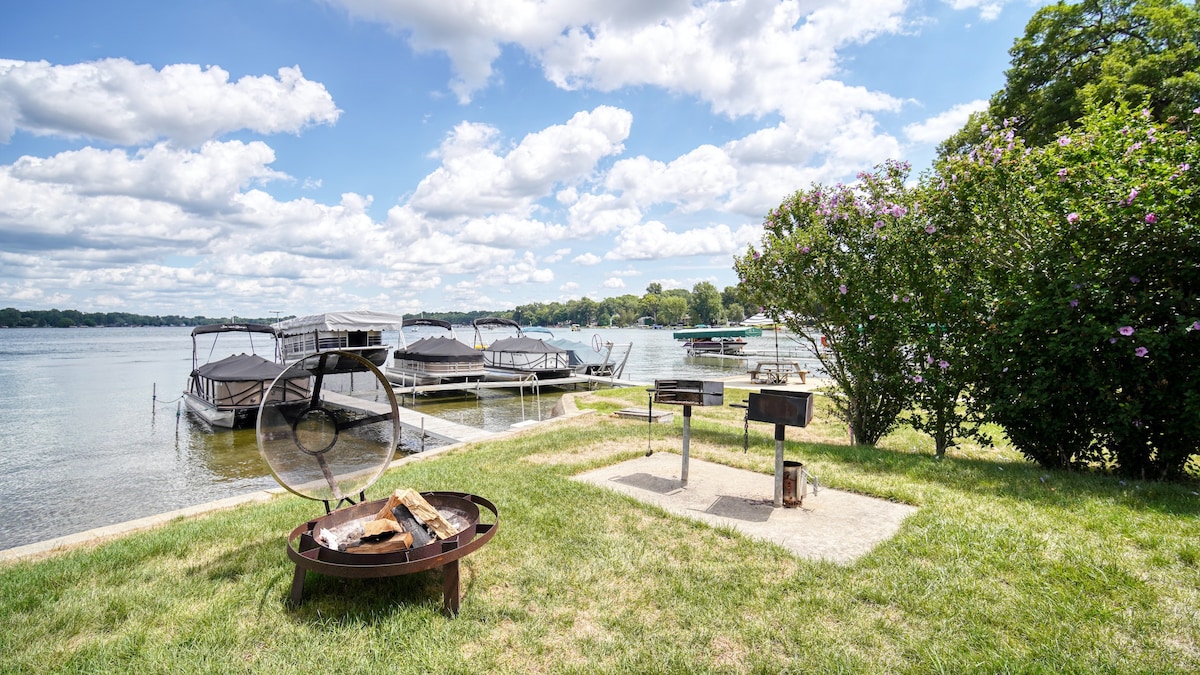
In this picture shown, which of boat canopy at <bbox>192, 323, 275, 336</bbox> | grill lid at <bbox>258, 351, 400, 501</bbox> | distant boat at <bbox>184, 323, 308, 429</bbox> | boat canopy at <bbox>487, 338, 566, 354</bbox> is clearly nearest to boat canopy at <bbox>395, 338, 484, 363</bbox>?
boat canopy at <bbox>487, 338, 566, 354</bbox>

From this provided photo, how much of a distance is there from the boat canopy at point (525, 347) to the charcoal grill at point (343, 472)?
2133cm

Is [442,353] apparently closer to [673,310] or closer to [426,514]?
[426,514]

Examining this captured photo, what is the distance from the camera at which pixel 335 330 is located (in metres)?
20.6

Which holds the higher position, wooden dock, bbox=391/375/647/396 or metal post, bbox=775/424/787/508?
metal post, bbox=775/424/787/508

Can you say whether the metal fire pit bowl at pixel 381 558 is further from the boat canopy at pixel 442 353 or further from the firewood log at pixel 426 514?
the boat canopy at pixel 442 353

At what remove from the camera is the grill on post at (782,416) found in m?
4.72

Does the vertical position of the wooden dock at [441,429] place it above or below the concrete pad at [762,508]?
below

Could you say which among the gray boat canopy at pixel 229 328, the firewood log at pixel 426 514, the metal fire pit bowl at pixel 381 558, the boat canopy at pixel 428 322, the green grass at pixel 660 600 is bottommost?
the green grass at pixel 660 600

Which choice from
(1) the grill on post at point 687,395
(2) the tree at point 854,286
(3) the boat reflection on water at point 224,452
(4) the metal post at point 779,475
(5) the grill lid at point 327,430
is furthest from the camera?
(3) the boat reflection on water at point 224,452

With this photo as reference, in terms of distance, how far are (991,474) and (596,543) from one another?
4.74 m

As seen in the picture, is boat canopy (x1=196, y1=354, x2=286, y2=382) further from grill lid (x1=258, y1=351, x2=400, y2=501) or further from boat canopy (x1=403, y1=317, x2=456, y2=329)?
grill lid (x1=258, y1=351, x2=400, y2=501)

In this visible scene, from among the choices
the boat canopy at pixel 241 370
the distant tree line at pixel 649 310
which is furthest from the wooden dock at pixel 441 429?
the distant tree line at pixel 649 310

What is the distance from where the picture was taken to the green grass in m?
2.79

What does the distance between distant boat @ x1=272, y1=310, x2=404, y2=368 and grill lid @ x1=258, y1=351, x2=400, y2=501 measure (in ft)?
54.6
